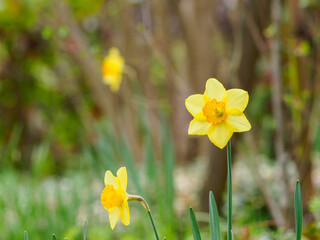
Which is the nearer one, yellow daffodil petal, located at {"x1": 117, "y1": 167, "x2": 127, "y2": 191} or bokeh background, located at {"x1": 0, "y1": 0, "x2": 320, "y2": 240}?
yellow daffodil petal, located at {"x1": 117, "y1": 167, "x2": 127, "y2": 191}

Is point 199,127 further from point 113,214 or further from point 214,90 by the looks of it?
point 113,214

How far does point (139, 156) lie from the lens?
13.4 feet

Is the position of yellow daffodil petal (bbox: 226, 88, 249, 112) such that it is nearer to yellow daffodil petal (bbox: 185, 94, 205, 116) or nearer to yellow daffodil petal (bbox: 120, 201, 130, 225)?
yellow daffodil petal (bbox: 185, 94, 205, 116)

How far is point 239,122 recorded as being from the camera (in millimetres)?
747

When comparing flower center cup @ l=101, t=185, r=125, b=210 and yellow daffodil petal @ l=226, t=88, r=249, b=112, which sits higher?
yellow daffodil petal @ l=226, t=88, r=249, b=112

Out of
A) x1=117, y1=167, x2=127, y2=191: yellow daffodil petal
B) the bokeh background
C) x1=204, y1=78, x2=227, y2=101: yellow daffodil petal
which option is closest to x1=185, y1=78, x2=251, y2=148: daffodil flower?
x1=204, y1=78, x2=227, y2=101: yellow daffodil petal

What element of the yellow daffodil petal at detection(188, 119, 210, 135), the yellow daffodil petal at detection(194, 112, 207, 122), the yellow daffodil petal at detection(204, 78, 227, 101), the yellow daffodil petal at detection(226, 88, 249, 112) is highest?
the yellow daffodil petal at detection(204, 78, 227, 101)

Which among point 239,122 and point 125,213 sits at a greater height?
point 239,122

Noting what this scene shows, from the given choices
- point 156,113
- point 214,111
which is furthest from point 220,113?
point 156,113

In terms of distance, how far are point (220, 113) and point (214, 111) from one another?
1 cm

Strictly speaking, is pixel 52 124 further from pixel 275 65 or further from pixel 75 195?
pixel 275 65

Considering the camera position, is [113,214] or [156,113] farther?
[156,113]

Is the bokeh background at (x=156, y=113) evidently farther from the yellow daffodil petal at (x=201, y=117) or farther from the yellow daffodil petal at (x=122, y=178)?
the yellow daffodil petal at (x=201, y=117)

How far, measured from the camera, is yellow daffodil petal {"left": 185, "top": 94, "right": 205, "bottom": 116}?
30.4 inches
